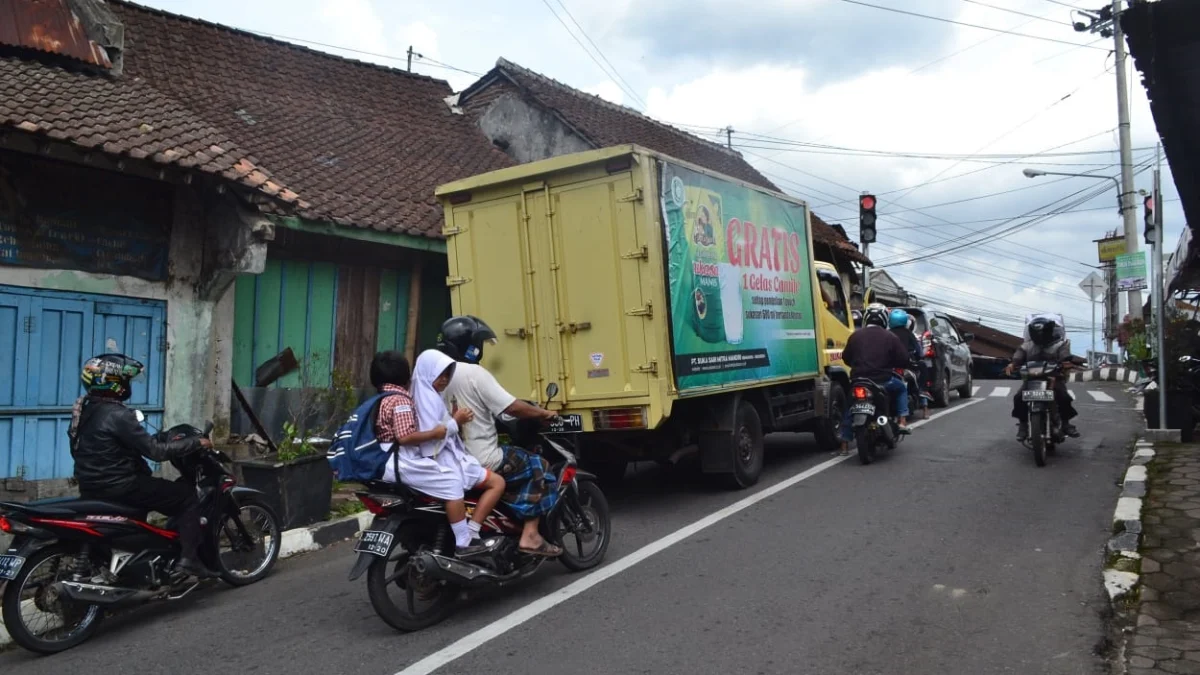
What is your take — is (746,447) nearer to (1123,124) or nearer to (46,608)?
(46,608)

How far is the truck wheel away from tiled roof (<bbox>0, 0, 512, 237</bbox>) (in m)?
4.65

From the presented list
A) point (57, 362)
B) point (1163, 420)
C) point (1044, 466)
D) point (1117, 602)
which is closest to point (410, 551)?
point (1117, 602)

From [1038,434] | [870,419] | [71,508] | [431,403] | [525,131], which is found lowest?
[71,508]

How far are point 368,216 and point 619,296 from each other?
4.52 m

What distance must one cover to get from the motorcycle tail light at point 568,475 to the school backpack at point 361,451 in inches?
48.5

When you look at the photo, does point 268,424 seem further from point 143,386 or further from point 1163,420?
point 1163,420

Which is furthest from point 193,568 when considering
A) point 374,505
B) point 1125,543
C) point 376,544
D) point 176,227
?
point 1125,543

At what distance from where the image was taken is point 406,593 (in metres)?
4.82

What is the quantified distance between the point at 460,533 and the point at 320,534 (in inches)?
110

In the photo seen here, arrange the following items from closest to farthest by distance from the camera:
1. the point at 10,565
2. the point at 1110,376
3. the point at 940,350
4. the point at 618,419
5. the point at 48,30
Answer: the point at 10,565 < the point at 618,419 < the point at 48,30 < the point at 940,350 < the point at 1110,376

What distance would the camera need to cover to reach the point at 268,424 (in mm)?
10078

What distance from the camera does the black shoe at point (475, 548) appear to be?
190 inches

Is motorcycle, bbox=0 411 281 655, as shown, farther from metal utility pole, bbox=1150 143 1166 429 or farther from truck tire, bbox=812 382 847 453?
metal utility pole, bbox=1150 143 1166 429

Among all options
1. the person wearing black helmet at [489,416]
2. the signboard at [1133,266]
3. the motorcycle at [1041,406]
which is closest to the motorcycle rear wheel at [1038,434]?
the motorcycle at [1041,406]
